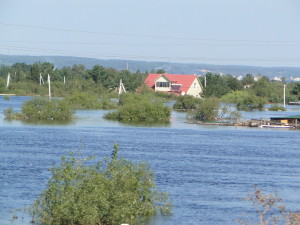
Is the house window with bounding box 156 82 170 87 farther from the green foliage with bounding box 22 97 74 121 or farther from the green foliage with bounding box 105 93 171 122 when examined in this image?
the green foliage with bounding box 22 97 74 121

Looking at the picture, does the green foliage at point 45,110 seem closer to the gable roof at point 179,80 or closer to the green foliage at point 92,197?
the green foliage at point 92,197

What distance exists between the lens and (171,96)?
109 meters

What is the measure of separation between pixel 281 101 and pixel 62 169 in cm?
9903

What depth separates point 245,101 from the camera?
9600 centimetres

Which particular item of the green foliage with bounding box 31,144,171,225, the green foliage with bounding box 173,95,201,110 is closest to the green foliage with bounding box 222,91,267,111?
the green foliage with bounding box 173,95,201,110

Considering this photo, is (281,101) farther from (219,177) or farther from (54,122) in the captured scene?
(219,177)

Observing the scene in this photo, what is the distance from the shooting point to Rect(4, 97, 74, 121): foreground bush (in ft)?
199

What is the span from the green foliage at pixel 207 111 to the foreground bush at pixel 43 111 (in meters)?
13.2

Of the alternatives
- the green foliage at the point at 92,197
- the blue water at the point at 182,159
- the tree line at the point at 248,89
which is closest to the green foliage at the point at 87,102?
the blue water at the point at 182,159

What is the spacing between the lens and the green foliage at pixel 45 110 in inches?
2382

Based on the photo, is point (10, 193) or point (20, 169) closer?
point (10, 193)

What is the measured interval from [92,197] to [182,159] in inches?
739

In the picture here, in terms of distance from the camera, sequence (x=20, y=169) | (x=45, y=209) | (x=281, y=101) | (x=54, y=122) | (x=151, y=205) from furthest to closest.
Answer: (x=281, y=101) → (x=54, y=122) → (x=20, y=169) → (x=151, y=205) → (x=45, y=209)

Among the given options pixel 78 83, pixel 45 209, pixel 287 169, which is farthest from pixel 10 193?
pixel 78 83
